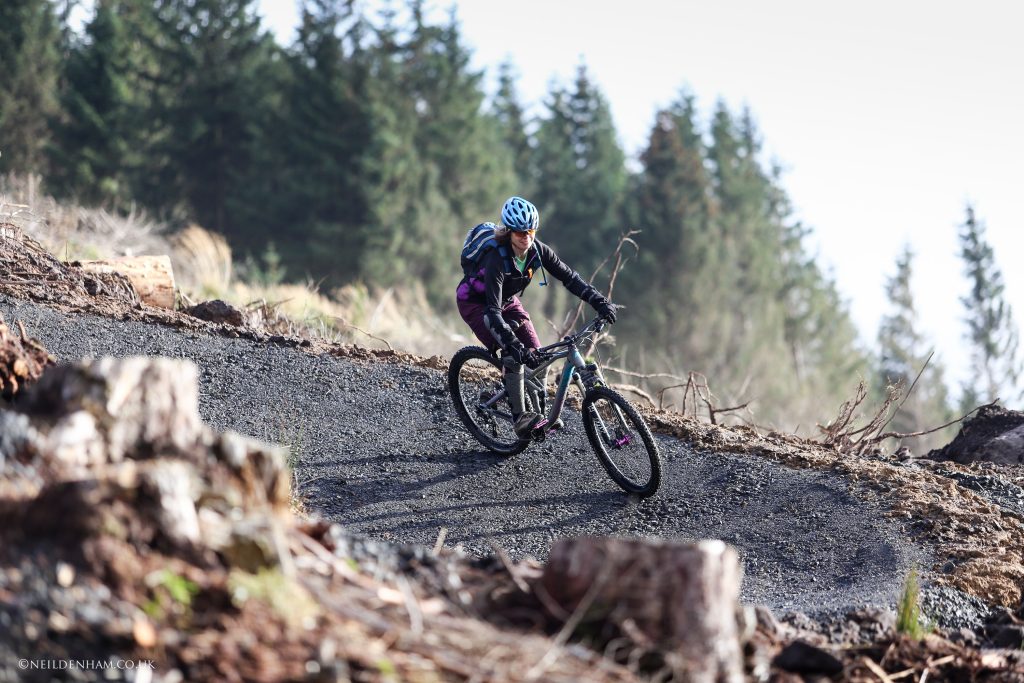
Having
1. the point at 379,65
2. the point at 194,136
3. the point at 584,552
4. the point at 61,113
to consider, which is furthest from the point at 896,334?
the point at 584,552

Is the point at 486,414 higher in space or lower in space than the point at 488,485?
higher

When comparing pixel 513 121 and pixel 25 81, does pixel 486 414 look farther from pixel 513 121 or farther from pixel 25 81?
pixel 513 121

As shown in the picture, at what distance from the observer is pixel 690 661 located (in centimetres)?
318

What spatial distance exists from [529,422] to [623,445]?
31.0 inches

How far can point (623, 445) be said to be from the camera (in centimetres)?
790

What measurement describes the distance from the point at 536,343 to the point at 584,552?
203 inches

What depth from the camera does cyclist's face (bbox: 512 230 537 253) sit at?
7828 mm

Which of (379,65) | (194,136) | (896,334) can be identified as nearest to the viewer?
(194,136)

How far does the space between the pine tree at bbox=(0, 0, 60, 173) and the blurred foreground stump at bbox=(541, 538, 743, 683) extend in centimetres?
3775

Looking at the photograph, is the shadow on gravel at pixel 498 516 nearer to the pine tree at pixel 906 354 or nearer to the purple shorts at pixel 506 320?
the purple shorts at pixel 506 320

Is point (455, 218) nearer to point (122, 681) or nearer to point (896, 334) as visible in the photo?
point (896, 334)

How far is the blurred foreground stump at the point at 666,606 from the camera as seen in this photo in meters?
3.19

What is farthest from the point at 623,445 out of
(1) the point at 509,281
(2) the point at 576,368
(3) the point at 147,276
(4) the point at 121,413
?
(3) the point at 147,276

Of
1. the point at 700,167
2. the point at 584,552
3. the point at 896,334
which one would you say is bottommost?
the point at 584,552
